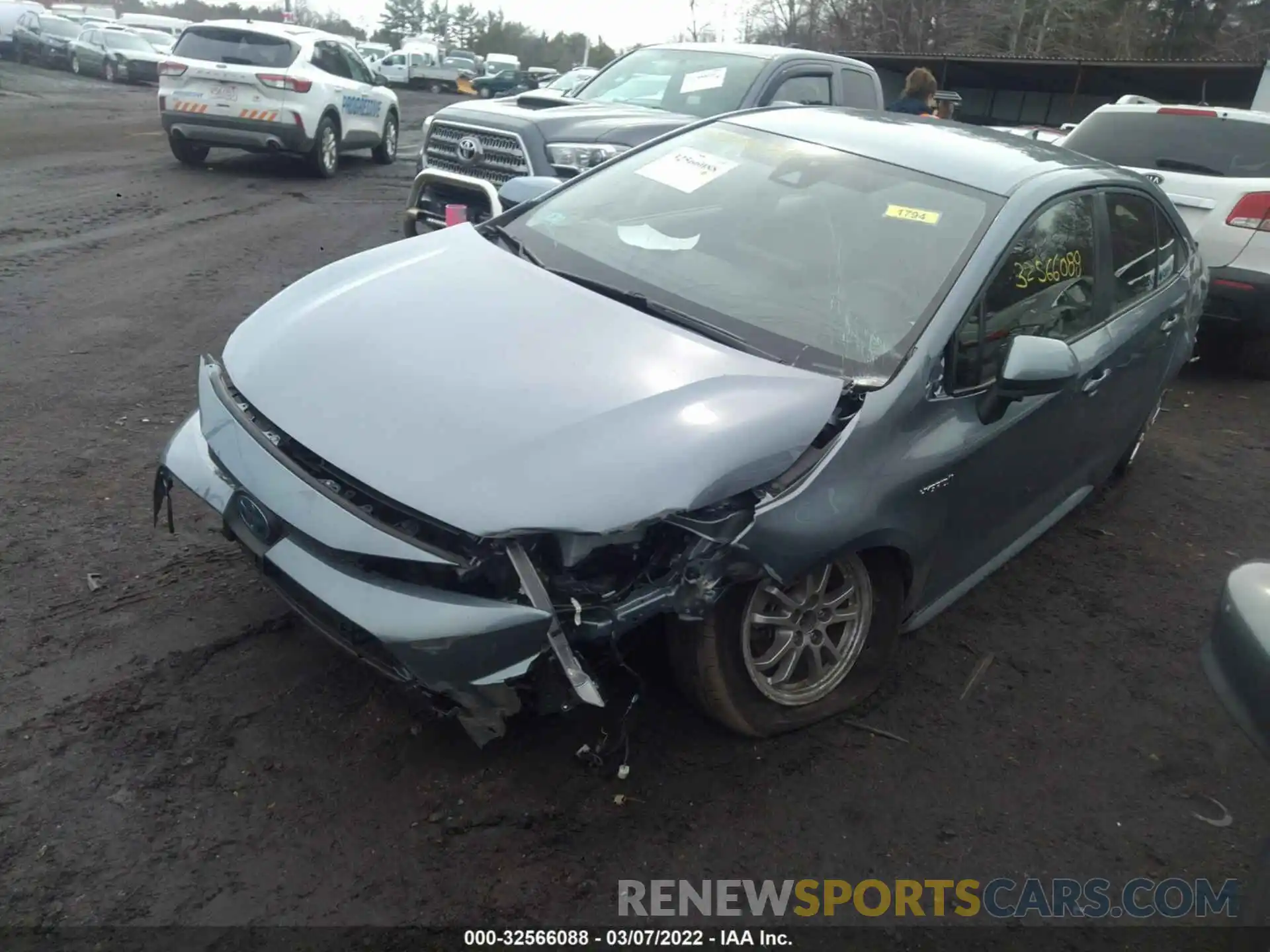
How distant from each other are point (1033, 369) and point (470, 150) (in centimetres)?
531

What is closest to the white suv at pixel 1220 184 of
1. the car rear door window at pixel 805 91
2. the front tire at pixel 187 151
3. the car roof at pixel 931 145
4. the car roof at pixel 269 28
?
the car rear door window at pixel 805 91

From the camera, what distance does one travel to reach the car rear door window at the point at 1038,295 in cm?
315

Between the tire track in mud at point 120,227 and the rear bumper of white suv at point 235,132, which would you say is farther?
the rear bumper of white suv at point 235,132

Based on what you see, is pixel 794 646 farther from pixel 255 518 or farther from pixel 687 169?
pixel 687 169

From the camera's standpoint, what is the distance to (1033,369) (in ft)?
9.89

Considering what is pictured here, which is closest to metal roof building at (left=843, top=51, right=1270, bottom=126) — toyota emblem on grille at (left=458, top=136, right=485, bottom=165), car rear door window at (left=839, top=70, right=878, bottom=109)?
car rear door window at (left=839, top=70, right=878, bottom=109)

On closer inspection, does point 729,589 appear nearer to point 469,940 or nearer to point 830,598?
point 830,598

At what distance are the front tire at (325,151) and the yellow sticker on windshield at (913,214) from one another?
10047mm

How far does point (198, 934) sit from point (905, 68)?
2147 cm

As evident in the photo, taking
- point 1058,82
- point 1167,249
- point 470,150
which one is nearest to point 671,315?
point 1167,249

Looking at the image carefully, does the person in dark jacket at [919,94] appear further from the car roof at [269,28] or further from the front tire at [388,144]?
the front tire at [388,144]

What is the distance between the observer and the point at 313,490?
253 cm

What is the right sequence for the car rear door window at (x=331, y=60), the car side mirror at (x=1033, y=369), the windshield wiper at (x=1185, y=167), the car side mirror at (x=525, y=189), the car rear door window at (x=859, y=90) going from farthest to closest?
1. the car rear door window at (x=331, y=60)
2. the car rear door window at (x=859, y=90)
3. the windshield wiper at (x=1185, y=167)
4. the car side mirror at (x=525, y=189)
5. the car side mirror at (x=1033, y=369)

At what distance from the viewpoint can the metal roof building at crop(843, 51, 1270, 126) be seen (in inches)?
645
